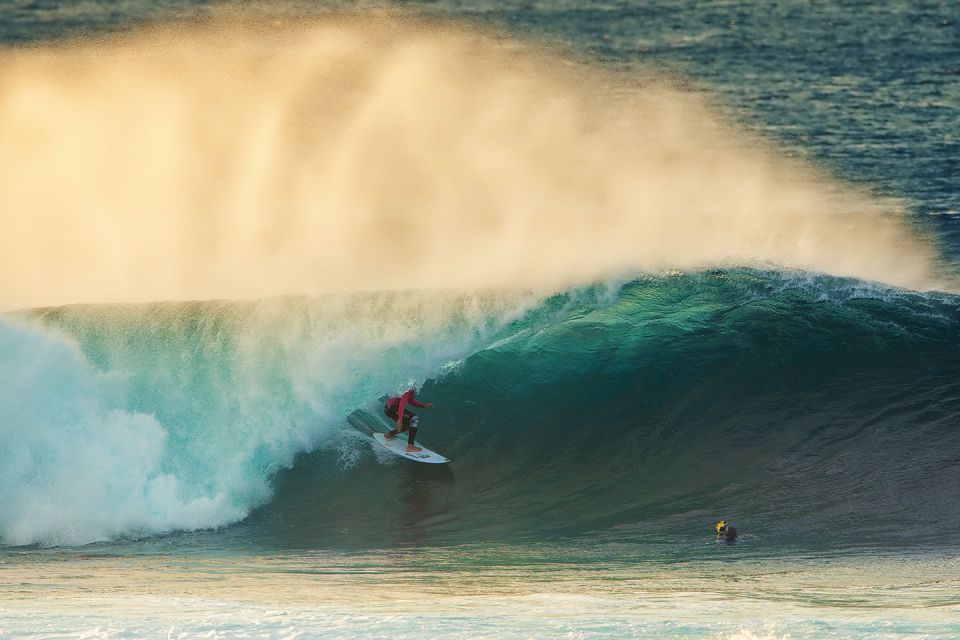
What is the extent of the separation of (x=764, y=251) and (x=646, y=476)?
7.63 m

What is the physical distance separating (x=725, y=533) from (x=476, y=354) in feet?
18.2

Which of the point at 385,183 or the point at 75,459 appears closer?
the point at 75,459

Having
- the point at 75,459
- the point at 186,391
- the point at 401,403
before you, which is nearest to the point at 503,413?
the point at 401,403

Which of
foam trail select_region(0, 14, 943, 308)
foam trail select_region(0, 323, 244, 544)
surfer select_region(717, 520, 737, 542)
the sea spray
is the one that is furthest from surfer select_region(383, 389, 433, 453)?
foam trail select_region(0, 14, 943, 308)

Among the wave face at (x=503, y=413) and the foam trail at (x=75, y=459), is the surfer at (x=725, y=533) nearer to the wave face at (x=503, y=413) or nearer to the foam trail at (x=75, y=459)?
the wave face at (x=503, y=413)

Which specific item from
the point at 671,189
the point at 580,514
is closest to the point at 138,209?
the point at 671,189

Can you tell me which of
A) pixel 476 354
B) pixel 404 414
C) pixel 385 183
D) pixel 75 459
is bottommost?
pixel 75 459

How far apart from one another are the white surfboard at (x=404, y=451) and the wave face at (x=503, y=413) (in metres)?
0.20

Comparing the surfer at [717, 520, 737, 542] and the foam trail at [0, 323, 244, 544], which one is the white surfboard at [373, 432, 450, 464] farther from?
the surfer at [717, 520, 737, 542]

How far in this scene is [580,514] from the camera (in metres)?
15.0

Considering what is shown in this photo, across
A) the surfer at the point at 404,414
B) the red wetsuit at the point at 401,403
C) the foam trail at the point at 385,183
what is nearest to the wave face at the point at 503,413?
the surfer at the point at 404,414

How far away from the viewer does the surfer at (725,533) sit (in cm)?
1367

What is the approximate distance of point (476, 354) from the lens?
1828 cm

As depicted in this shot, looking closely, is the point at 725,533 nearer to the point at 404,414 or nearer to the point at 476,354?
the point at 404,414
